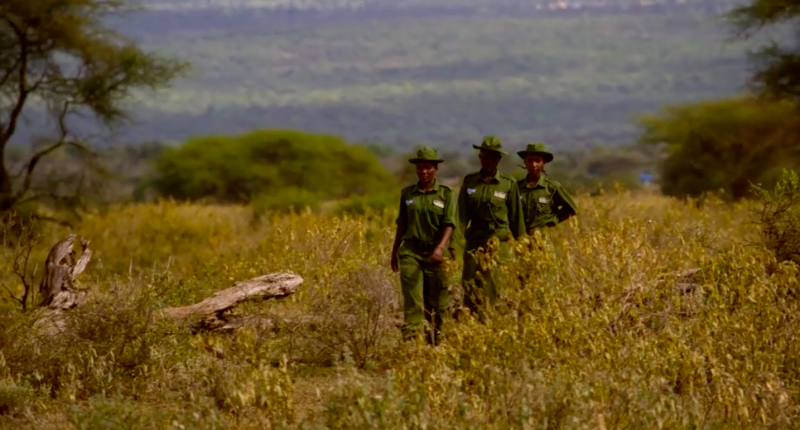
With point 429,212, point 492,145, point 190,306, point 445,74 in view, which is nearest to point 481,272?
point 429,212

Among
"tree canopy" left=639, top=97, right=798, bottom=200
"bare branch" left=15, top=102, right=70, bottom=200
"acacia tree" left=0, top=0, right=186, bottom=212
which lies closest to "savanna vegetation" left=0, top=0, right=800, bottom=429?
"bare branch" left=15, top=102, right=70, bottom=200

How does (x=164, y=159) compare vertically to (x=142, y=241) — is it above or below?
below

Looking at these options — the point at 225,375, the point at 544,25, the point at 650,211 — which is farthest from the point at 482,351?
the point at 544,25

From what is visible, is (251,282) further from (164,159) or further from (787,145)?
(164,159)

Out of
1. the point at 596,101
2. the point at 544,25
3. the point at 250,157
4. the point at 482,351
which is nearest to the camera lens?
the point at 482,351

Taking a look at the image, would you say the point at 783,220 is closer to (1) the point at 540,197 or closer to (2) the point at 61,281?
(1) the point at 540,197

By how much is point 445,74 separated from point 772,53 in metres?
112

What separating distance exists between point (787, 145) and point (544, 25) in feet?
402

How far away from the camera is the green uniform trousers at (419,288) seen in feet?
30.4

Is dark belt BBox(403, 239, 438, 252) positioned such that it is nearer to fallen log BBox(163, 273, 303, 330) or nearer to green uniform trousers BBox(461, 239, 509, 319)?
green uniform trousers BBox(461, 239, 509, 319)

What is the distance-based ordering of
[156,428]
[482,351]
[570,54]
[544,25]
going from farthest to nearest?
1. [544,25]
2. [570,54]
3. [482,351]
4. [156,428]

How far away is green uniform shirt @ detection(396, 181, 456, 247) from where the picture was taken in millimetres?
9211

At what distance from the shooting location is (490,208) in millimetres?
9477

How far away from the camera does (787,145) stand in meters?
28.8
